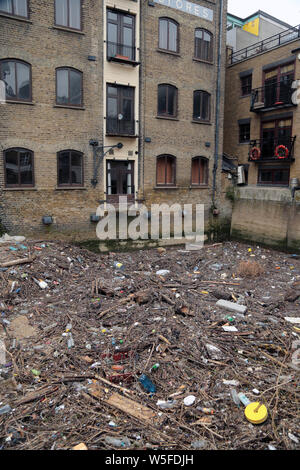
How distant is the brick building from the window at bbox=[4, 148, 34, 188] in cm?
4

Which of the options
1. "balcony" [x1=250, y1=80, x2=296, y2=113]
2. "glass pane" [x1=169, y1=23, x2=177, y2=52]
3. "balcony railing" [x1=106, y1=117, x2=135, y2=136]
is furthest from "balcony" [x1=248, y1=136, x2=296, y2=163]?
"balcony railing" [x1=106, y1=117, x2=135, y2=136]

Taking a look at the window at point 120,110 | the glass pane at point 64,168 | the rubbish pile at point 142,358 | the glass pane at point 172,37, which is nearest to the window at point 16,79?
the glass pane at point 64,168

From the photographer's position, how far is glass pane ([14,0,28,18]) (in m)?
11.8

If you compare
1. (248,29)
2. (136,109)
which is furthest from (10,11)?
(248,29)

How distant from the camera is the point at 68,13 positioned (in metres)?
12.8

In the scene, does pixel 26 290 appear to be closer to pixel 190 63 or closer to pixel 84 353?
pixel 84 353

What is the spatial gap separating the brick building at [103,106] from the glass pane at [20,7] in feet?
0.10

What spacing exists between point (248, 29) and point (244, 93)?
6.30 metres

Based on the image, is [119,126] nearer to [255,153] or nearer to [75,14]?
[75,14]

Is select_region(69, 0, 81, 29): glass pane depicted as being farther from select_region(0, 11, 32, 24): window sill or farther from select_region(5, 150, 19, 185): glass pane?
select_region(5, 150, 19, 185): glass pane

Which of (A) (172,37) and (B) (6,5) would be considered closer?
(B) (6,5)

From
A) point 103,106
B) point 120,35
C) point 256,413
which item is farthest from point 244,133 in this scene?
point 256,413

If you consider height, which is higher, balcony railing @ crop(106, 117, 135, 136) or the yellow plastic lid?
balcony railing @ crop(106, 117, 135, 136)

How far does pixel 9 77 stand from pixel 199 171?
9.60m
